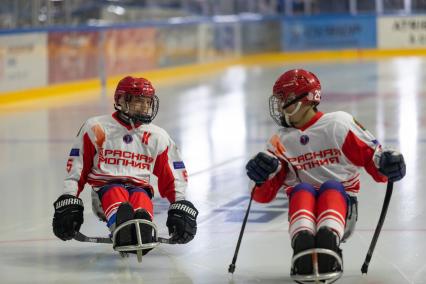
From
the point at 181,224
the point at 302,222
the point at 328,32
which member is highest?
the point at 328,32

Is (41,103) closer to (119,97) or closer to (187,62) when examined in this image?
(187,62)

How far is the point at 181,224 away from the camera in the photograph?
479 centimetres

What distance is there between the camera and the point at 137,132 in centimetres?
501

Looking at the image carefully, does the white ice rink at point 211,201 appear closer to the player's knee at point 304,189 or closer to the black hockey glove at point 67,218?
the black hockey glove at point 67,218

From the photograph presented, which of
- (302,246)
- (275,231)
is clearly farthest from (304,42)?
(302,246)

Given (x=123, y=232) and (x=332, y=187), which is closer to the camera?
(x=332, y=187)

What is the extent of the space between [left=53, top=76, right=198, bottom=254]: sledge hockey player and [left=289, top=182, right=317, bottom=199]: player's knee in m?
0.66

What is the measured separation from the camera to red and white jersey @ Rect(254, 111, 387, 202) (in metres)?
4.45

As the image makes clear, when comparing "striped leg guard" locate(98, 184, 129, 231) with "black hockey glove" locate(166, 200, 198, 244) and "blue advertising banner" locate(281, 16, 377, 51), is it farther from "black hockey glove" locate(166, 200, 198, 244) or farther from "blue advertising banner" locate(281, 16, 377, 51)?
"blue advertising banner" locate(281, 16, 377, 51)

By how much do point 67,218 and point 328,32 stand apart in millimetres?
18286

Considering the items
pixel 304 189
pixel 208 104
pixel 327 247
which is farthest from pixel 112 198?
pixel 208 104

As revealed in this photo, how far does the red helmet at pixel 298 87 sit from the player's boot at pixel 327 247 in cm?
69

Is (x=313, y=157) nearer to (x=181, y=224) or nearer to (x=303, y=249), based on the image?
(x=303, y=249)

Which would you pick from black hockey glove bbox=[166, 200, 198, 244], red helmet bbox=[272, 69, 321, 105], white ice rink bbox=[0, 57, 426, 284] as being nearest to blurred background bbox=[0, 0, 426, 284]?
white ice rink bbox=[0, 57, 426, 284]
